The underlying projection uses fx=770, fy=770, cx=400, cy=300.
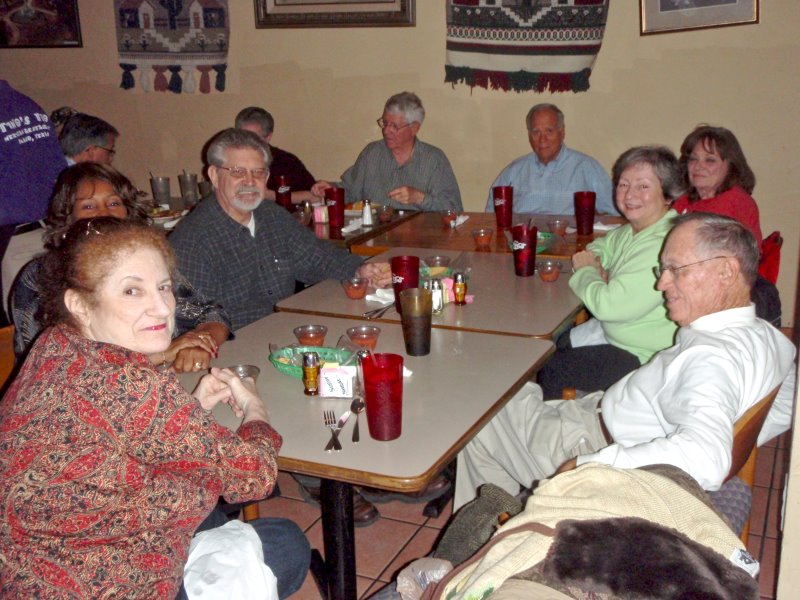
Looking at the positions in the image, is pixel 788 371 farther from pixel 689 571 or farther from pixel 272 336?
pixel 272 336

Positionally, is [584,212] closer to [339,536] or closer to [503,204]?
[503,204]

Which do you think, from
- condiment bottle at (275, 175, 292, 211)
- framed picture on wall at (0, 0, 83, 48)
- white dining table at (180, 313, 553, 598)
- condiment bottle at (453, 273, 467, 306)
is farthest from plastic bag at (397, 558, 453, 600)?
framed picture on wall at (0, 0, 83, 48)

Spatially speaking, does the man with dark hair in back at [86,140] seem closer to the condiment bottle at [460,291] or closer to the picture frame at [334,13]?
the picture frame at [334,13]

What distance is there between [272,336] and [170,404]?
1.03 m

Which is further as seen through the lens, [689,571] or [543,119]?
[543,119]

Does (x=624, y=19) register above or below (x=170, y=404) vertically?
above

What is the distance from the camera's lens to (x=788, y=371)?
191 cm

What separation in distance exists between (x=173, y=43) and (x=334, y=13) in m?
1.35

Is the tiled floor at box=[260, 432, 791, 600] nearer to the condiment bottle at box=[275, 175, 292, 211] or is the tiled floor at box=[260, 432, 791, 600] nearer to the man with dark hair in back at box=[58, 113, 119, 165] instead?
the condiment bottle at box=[275, 175, 292, 211]

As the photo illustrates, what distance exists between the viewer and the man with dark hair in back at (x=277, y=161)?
483cm

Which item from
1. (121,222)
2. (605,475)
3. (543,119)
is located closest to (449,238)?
(543,119)

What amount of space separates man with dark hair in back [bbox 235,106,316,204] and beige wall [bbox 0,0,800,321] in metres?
0.44

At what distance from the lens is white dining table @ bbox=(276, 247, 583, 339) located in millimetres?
2391

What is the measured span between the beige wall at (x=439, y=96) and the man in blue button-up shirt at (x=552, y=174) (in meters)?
0.66
